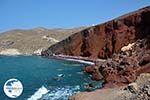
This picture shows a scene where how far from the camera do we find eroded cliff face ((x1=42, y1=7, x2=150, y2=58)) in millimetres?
123438

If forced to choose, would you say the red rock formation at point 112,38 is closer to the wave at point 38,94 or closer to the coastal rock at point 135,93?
the wave at point 38,94

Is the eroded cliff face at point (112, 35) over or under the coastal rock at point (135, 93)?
over

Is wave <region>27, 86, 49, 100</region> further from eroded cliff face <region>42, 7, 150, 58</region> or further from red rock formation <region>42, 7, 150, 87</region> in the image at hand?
eroded cliff face <region>42, 7, 150, 58</region>

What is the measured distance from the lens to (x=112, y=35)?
142 m

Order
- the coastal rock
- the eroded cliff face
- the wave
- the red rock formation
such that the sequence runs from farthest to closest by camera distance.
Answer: the eroded cliff face
the red rock formation
the wave
the coastal rock

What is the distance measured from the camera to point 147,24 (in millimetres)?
120438

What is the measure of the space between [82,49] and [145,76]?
449ft

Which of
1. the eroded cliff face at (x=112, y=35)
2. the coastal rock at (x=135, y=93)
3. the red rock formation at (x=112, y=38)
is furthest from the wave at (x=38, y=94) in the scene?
the eroded cliff face at (x=112, y=35)

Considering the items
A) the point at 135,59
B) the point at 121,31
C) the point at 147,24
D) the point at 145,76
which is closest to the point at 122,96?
the point at 145,76

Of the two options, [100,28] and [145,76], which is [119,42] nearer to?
[100,28]

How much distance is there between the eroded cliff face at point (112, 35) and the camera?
123 m

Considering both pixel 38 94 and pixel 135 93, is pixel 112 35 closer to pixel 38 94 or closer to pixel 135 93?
pixel 38 94

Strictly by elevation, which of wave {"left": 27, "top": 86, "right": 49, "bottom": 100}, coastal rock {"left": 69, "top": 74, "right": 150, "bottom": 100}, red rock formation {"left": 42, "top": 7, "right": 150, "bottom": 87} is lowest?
wave {"left": 27, "top": 86, "right": 49, "bottom": 100}

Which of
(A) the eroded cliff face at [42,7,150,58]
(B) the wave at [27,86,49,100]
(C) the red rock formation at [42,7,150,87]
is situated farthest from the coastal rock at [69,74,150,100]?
(A) the eroded cliff face at [42,7,150,58]
